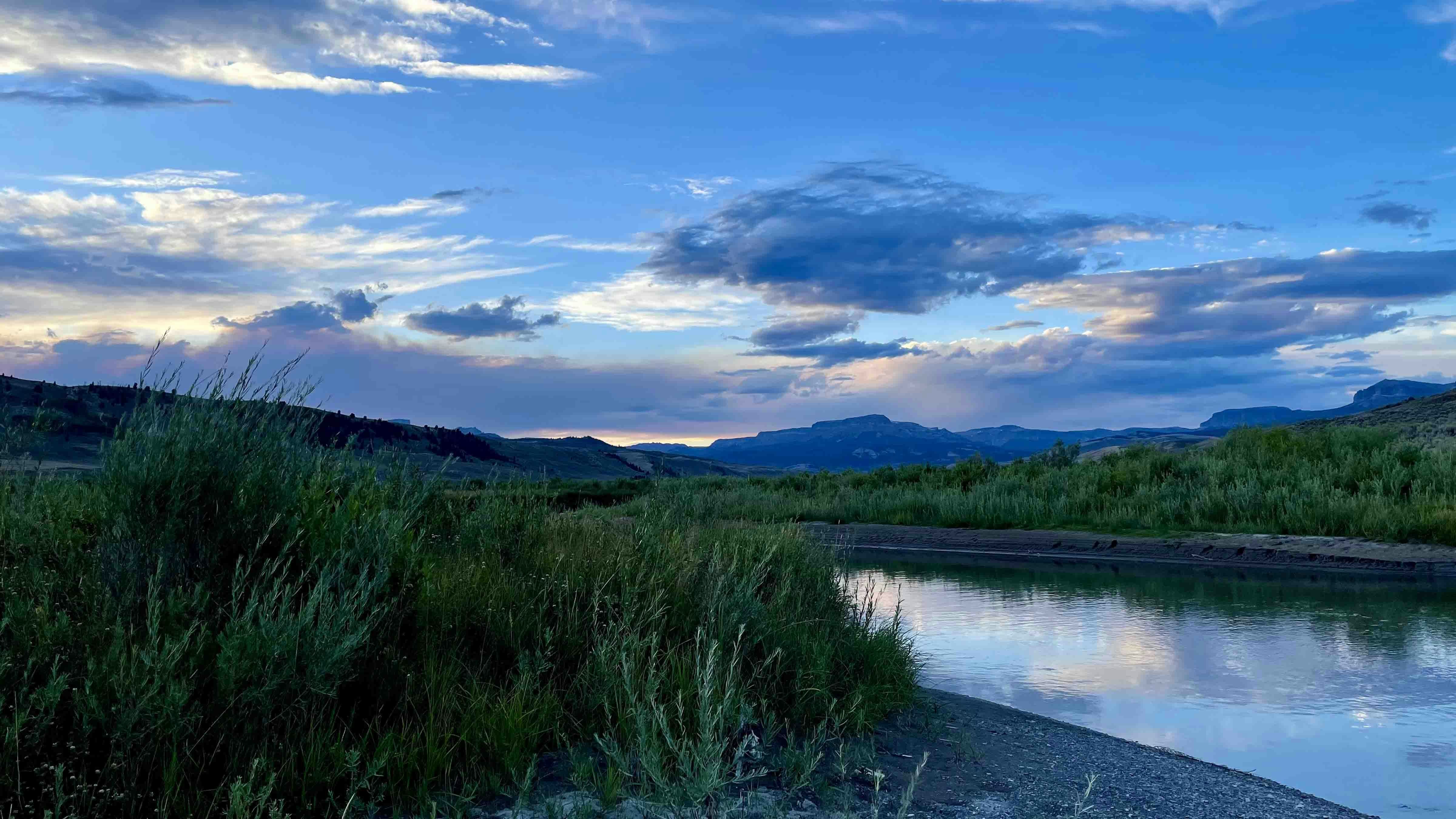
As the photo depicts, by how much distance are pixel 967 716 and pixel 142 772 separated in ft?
15.5

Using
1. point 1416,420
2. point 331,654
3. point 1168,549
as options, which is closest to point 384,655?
point 331,654

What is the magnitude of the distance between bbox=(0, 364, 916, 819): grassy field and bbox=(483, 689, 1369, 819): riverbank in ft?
0.53

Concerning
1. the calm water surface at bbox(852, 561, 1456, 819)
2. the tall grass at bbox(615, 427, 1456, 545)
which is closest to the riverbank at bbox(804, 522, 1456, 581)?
the tall grass at bbox(615, 427, 1456, 545)

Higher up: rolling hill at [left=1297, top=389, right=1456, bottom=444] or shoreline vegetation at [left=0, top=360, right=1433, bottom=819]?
rolling hill at [left=1297, top=389, right=1456, bottom=444]

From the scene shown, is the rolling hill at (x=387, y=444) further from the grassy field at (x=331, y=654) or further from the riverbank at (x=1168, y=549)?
the riverbank at (x=1168, y=549)

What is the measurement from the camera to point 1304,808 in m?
5.41

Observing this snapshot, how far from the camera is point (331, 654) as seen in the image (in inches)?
163

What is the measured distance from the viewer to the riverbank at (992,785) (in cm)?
437

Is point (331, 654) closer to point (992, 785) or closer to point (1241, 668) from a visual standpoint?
point (992, 785)

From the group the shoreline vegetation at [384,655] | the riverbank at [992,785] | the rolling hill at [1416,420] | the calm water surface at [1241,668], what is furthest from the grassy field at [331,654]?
the rolling hill at [1416,420]

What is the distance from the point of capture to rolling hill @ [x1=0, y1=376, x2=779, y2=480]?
8.75 metres

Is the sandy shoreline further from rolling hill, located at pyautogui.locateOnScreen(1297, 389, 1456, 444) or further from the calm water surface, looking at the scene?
rolling hill, located at pyautogui.locateOnScreen(1297, 389, 1456, 444)

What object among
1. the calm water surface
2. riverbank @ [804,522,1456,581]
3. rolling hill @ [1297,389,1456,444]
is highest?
rolling hill @ [1297,389,1456,444]

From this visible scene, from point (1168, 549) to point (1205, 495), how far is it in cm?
346
